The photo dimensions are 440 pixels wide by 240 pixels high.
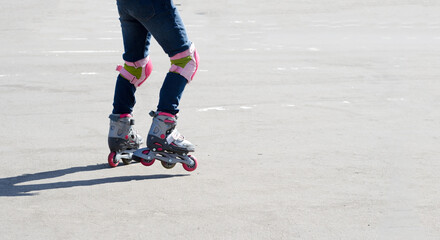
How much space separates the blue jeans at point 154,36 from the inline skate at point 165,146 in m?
0.08


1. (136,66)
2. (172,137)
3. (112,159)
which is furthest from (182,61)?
(112,159)

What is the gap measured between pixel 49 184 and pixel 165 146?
88 cm

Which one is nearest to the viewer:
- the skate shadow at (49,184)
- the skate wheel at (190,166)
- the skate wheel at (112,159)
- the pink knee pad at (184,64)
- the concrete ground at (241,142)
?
the concrete ground at (241,142)

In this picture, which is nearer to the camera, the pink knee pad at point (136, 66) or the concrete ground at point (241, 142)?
the concrete ground at point (241, 142)

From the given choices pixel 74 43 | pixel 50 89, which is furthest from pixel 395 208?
pixel 74 43

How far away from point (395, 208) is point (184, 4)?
17.8 meters

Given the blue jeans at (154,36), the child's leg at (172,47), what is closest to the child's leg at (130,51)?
the blue jeans at (154,36)

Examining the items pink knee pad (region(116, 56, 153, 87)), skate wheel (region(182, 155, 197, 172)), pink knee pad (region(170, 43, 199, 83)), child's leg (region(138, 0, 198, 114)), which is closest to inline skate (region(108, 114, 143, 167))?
pink knee pad (region(116, 56, 153, 87))

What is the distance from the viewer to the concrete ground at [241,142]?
491cm

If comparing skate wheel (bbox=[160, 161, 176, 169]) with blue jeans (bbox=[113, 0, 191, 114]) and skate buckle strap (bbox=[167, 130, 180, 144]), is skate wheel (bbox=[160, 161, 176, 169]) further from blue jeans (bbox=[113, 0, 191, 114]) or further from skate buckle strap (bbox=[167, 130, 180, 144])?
blue jeans (bbox=[113, 0, 191, 114])

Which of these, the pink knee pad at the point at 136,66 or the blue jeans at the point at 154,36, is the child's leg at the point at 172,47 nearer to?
the blue jeans at the point at 154,36

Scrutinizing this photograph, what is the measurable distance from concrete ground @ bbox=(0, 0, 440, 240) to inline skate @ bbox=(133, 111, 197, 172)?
0.11m

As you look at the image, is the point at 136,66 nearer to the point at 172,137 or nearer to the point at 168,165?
the point at 172,137

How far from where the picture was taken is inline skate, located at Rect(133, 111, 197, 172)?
6008 millimetres
